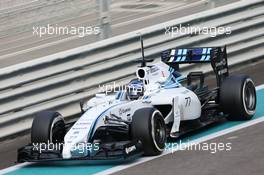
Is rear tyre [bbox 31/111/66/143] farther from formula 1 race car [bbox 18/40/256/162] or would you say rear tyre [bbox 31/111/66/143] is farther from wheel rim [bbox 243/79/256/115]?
wheel rim [bbox 243/79/256/115]

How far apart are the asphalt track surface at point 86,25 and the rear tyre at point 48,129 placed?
1.93 m

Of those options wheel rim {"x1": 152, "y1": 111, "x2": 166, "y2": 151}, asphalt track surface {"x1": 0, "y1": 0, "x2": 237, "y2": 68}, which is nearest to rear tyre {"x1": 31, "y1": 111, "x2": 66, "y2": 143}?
wheel rim {"x1": 152, "y1": 111, "x2": 166, "y2": 151}

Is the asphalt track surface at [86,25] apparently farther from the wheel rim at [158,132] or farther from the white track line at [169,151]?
the wheel rim at [158,132]

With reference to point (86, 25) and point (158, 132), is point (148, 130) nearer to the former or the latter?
point (158, 132)

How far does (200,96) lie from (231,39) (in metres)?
3.87

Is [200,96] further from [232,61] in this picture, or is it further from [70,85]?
[232,61]

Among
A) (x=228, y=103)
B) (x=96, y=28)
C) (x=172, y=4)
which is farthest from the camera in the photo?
(x=172, y=4)

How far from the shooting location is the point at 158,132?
32.3ft

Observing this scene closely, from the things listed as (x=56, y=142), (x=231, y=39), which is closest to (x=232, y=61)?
(x=231, y=39)

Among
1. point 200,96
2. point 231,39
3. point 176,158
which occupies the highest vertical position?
point 231,39

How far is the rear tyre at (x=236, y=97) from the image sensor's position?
10.9 m

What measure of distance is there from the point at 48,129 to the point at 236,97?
2.50m

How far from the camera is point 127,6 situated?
13.7 m

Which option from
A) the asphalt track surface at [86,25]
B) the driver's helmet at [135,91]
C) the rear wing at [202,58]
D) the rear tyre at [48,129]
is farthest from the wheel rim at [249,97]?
the asphalt track surface at [86,25]
